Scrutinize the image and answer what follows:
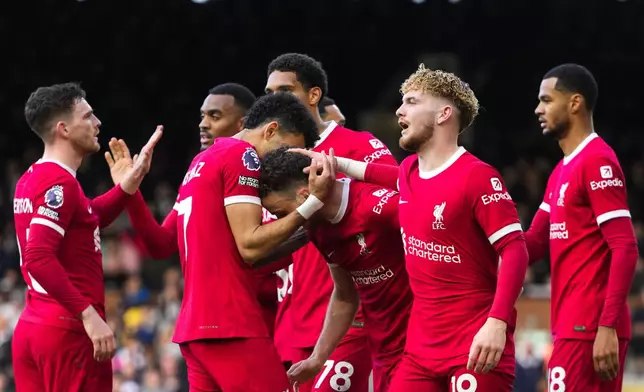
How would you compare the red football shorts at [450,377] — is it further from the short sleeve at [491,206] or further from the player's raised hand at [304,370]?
the player's raised hand at [304,370]

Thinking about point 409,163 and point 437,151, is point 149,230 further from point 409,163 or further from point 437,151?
point 437,151

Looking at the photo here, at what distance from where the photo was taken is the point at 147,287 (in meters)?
19.0

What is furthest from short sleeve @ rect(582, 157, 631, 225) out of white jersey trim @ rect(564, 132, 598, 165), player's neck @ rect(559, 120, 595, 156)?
player's neck @ rect(559, 120, 595, 156)

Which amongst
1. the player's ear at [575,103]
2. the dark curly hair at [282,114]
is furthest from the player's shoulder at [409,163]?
the player's ear at [575,103]

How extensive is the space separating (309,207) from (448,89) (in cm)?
101

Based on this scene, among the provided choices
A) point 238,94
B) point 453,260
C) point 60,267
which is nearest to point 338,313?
point 453,260

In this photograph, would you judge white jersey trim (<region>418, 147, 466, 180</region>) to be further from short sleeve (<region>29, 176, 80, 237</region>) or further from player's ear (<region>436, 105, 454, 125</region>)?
short sleeve (<region>29, 176, 80, 237</region>)

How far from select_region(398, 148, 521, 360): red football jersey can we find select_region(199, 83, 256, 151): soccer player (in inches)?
109

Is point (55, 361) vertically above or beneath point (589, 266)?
beneath

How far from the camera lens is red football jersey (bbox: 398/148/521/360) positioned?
6262 millimetres

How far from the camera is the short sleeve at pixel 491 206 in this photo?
6.21m

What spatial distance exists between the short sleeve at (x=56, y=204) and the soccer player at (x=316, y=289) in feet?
4.90

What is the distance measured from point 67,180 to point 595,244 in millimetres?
3305

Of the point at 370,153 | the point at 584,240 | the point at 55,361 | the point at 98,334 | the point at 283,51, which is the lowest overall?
the point at 55,361
